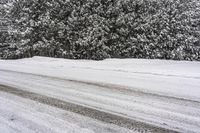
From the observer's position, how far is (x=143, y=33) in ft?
78.0

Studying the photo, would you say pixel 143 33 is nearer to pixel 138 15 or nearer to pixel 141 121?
pixel 138 15

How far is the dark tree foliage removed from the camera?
23.7m

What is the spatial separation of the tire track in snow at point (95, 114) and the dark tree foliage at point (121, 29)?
16562 millimetres

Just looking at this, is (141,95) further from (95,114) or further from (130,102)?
(95,114)

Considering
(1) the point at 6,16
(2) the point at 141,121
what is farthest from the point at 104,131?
A: (1) the point at 6,16

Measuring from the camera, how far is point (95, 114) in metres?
5.55

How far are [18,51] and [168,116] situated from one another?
76.3 ft

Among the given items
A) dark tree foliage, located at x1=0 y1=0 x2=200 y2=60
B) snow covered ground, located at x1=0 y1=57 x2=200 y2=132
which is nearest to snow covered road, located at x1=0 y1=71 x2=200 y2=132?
snow covered ground, located at x1=0 y1=57 x2=200 y2=132

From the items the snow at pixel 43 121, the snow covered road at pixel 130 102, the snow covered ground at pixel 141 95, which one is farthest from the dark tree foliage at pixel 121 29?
the snow at pixel 43 121

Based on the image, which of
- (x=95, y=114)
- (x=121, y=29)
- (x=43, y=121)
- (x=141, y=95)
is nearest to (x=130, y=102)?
(x=141, y=95)

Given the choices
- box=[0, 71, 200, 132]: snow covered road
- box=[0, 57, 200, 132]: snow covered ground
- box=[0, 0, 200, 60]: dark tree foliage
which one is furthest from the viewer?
box=[0, 0, 200, 60]: dark tree foliage

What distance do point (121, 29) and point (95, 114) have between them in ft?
61.3

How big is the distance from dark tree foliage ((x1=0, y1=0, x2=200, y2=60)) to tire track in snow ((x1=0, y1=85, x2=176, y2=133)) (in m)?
16.6

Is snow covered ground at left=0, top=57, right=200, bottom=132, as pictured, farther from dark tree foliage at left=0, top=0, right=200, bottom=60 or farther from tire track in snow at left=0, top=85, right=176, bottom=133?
dark tree foliage at left=0, top=0, right=200, bottom=60
